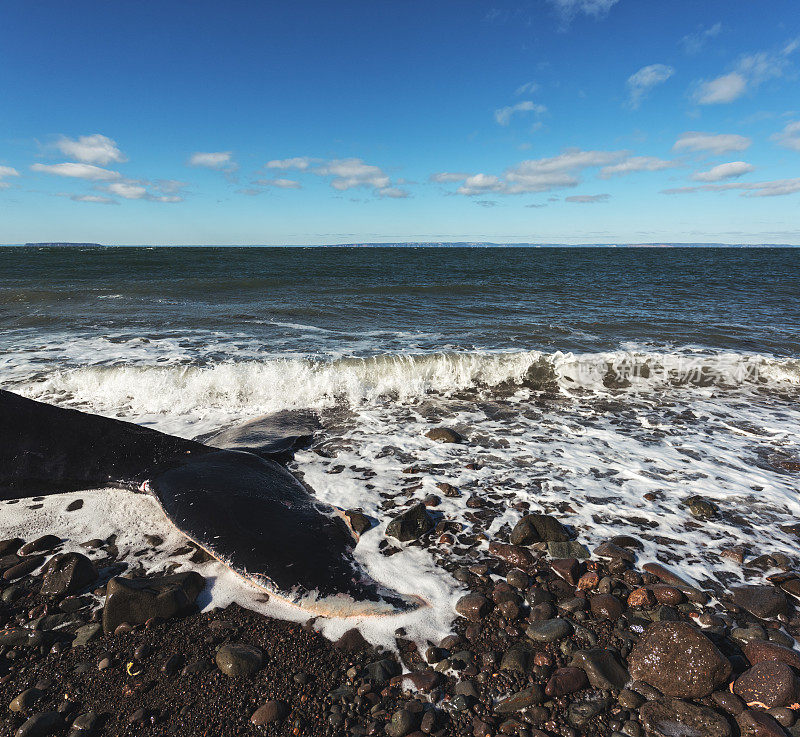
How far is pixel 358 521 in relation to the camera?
13.8 ft

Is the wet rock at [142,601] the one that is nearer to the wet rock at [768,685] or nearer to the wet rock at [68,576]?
the wet rock at [68,576]

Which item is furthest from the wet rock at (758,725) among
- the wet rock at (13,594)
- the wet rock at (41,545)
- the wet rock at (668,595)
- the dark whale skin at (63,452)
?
the wet rock at (41,545)

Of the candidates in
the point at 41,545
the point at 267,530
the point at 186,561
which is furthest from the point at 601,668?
the point at 41,545

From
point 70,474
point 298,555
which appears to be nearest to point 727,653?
point 298,555

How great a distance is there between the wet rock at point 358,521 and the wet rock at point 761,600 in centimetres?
302

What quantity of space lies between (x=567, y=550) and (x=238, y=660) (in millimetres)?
2736

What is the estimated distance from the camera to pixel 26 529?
401 centimetres

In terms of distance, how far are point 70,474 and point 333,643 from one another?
3153mm

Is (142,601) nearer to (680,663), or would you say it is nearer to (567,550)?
(567,550)

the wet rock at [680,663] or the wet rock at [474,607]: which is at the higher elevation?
the wet rock at [680,663]

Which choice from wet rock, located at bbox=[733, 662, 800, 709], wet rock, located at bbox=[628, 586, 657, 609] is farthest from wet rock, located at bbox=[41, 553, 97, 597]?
wet rock, located at bbox=[733, 662, 800, 709]

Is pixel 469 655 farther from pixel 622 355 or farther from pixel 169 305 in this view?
pixel 169 305

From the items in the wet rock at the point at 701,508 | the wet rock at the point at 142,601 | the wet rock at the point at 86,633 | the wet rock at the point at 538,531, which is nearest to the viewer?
the wet rock at the point at 86,633

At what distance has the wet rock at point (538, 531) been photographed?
3.95 meters
